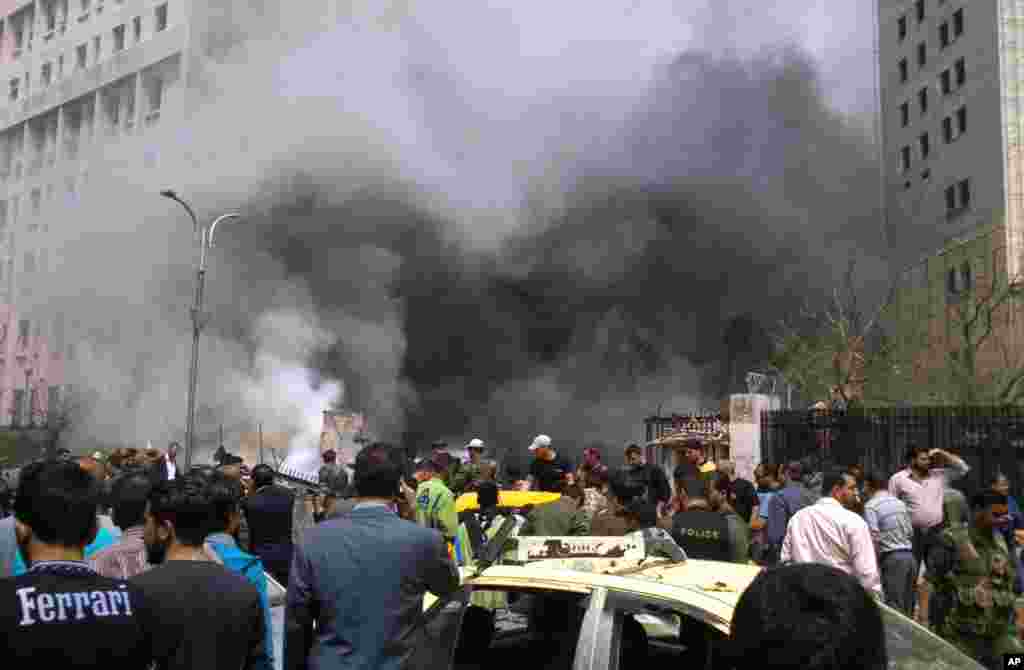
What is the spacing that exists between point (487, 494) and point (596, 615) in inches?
213

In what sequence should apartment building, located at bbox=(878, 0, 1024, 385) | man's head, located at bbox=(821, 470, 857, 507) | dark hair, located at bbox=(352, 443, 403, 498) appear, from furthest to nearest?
apartment building, located at bbox=(878, 0, 1024, 385) → man's head, located at bbox=(821, 470, 857, 507) → dark hair, located at bbox=(352, 443, 403, 498)

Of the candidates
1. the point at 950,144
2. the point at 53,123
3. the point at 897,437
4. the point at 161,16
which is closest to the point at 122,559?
the point at 897,437

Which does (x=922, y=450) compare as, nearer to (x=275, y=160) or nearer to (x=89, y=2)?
(x=275, y=160)

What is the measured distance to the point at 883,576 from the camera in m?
7.35

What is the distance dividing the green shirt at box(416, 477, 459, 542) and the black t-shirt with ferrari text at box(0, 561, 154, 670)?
5.42 metres

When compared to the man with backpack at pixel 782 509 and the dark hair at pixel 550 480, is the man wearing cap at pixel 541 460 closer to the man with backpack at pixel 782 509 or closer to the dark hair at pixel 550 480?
the dark hair at pixel 550 480

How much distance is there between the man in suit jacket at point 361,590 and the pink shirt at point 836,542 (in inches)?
121

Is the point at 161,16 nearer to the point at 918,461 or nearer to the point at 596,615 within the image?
the point at 918,461

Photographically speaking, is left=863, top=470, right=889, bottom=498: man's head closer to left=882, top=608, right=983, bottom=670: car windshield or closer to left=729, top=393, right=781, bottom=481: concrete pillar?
left=882, top=608, right=983, bottom=670: car windshield

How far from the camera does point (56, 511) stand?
2506 mm

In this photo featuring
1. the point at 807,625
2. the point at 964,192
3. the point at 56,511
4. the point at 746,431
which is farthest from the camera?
the point at 964,192

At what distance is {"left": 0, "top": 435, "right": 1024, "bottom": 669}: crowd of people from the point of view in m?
2.30

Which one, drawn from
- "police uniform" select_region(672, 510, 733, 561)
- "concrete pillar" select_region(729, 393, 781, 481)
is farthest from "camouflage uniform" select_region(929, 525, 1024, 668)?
"concrete pillar" select_region(729, 393, 781, 481)

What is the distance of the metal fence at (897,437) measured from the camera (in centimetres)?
1258
